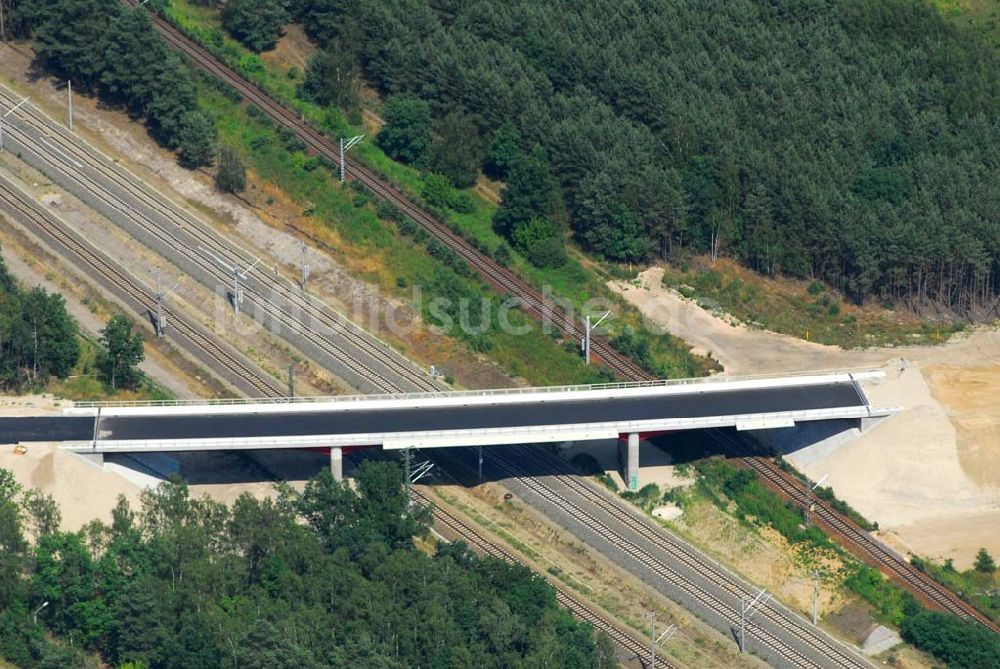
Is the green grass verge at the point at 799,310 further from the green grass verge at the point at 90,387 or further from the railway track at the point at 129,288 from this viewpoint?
the green grass verge at the point at 90,387

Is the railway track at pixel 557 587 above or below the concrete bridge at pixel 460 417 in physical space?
below

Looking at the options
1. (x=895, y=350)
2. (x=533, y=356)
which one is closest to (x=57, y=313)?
(x=533, y=356)

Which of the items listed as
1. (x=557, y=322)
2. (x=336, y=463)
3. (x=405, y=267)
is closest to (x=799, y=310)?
(x=557, y=322)

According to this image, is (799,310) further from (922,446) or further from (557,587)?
(557,587)

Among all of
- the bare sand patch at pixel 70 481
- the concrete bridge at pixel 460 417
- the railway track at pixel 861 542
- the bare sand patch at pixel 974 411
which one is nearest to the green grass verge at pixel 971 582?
the railway track at pixel 861 542

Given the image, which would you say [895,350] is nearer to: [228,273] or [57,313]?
[228,273]
